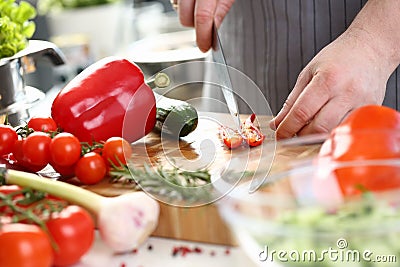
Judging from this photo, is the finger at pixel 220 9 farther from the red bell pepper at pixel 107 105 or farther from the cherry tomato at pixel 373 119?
the cherry tomato at pixel 373 119

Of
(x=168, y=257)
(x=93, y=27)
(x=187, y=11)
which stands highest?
(x=187, y=11)

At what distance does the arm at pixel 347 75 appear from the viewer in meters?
1.22

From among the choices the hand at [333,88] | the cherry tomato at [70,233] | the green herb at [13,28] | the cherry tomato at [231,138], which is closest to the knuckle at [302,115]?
the hand at [333,88]

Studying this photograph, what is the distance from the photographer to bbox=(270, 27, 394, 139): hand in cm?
122

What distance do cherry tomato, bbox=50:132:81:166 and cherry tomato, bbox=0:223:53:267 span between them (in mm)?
266

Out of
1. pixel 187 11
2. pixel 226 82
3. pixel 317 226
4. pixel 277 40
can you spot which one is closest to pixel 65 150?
pixel 226 82

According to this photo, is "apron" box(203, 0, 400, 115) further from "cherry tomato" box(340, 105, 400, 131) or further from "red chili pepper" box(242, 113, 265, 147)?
"cherry tomato" box(340, 105, 400, 131)

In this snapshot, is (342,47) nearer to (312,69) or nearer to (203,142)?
(312,69)

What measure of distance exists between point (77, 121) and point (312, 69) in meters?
0.44

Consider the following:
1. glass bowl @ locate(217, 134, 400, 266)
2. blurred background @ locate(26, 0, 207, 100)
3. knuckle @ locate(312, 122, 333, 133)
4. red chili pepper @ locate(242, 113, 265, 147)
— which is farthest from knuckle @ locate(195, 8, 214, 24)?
blurred background @ locate(26, 0, 207, 100)

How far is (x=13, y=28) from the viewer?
148 cm

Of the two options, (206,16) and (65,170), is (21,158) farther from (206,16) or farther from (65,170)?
(206,16)

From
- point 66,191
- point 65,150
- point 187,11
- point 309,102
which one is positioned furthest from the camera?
point 187,11

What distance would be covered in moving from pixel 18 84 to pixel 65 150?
0.40 metres
